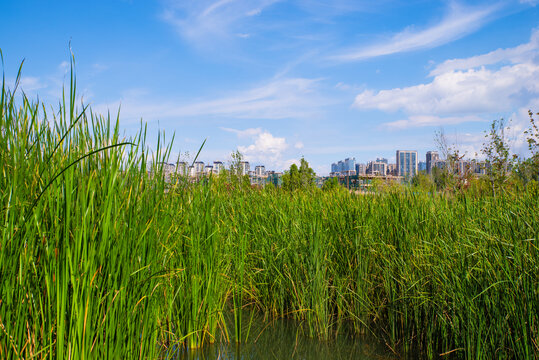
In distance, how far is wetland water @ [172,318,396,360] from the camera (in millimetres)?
3479

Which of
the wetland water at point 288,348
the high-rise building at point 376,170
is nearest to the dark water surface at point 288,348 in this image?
the wetland water at point 288,348

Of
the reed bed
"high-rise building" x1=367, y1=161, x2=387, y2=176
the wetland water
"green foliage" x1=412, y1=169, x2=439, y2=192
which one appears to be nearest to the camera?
the reed bed

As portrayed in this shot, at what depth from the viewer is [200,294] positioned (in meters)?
3.35

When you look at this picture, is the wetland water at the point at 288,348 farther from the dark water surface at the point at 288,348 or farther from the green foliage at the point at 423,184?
the green foliage at the point at 423,184

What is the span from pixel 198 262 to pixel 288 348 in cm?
142

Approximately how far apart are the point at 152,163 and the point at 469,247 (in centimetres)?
294

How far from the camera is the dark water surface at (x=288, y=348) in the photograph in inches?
137

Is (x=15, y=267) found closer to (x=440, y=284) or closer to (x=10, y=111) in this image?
(x=10, y=111)

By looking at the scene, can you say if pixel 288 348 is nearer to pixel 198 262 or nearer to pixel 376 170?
pixel 198 262

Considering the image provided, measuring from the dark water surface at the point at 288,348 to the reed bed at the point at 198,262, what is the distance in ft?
0.34

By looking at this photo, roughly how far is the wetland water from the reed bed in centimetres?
10

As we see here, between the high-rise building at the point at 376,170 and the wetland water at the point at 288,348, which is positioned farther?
the high-rise building at the point at 376,170

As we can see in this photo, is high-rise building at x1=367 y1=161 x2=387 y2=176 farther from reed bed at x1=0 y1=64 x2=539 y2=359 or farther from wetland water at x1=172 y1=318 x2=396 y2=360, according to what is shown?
wetland water at x1=172 y1=318 x2=396 y2=360

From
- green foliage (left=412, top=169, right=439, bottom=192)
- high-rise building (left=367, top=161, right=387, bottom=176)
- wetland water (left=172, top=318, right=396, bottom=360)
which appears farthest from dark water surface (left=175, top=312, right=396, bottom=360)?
high-rise building (left=367, top=161, right=387, bottom=176)
